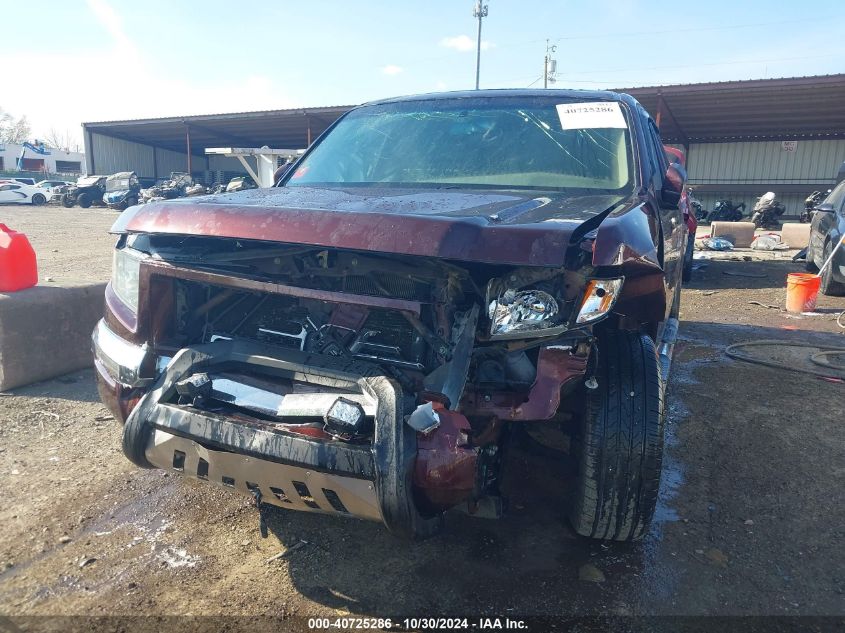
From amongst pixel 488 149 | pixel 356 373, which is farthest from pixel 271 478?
pixel 488 149

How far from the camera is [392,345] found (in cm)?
223

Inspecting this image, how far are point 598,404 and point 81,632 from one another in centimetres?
187

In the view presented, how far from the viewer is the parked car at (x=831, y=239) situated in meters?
7.88

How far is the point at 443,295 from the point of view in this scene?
208cm

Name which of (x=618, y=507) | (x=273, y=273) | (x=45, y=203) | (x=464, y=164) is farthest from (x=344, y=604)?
(x=45, y=203)

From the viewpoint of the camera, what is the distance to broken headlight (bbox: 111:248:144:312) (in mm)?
2518

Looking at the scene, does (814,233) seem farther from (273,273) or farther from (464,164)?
(273,273)

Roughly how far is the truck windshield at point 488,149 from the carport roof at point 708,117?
1644cm

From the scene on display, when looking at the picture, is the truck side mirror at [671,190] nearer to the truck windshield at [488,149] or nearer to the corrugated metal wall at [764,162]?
the truck windshield at [488,149]

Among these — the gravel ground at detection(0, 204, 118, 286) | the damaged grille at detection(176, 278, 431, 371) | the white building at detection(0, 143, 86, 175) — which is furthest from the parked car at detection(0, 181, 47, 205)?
the damaged grille at detection(176, 278, 431, 371)

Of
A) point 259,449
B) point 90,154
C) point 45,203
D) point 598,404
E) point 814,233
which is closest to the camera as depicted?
point 259,449

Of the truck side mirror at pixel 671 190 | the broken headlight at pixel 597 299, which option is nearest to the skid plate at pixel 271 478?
the broken headlight at pixel 597 299

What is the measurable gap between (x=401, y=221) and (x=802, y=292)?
6.79 m

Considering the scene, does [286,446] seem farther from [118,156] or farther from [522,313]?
[118,156]
